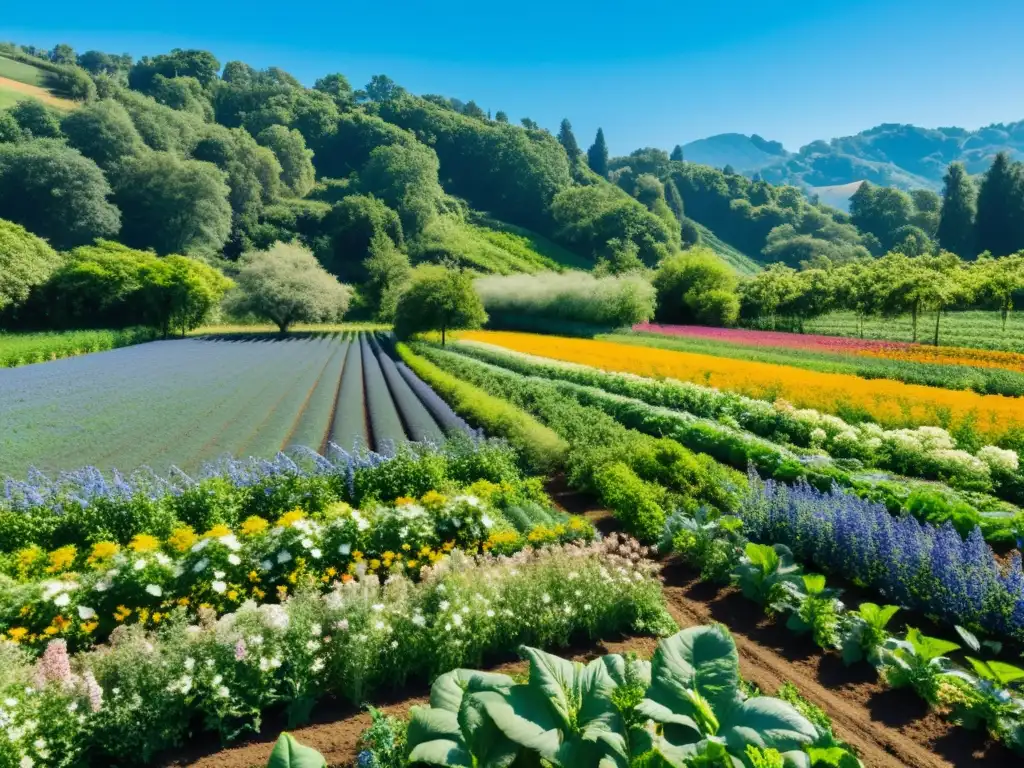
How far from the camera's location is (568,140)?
145 m

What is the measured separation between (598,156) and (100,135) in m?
112

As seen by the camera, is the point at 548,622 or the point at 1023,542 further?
the point at 1023,542

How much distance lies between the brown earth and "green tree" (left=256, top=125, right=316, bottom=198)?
351ft

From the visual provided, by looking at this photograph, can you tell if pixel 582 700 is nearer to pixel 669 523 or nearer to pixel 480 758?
pixel 480 758

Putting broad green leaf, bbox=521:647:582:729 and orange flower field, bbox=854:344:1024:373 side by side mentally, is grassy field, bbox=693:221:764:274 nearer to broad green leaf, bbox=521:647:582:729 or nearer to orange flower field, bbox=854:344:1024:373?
orange flower field, bbox=854:344:1024:373

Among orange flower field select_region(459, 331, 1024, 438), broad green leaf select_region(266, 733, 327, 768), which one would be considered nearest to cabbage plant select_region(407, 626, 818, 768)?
broad green leaf select_region(266, 733, 327, 768)

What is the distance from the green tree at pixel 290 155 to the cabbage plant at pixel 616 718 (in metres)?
108

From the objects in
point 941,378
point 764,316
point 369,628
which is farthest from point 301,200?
point 369,628

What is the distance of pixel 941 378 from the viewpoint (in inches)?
806

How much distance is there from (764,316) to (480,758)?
54996 millimetres

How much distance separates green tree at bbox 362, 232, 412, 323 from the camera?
A: 6875cm

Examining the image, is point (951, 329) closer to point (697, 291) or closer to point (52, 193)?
point (697, 291)

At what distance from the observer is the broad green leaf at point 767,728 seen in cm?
301

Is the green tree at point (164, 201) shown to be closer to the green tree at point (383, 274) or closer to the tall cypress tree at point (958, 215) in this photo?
the green tree at point (383, 274)
